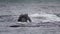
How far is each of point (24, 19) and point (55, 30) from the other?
573mm

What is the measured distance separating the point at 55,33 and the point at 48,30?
10cm

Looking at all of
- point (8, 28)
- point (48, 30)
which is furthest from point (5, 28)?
point (48, 30)

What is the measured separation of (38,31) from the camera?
6.01 feet

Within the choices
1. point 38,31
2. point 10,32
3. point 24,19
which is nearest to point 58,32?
point 38,31

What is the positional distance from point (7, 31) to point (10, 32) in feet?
0.12

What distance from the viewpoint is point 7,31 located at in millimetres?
1805

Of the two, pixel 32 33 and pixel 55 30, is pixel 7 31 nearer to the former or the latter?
pixel 32 33

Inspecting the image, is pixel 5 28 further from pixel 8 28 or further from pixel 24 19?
pixel 24 19

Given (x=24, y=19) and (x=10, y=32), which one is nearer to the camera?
(x=10, y=32)

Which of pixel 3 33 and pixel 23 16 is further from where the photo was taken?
pixel 23 16

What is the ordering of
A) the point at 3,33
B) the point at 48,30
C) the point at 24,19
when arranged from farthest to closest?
the point at 24,19 < the point at 48,30 < the point at 3,33

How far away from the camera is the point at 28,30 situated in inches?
73.3

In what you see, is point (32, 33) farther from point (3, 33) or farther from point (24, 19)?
point (24, 19)

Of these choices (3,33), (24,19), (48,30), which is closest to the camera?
(3,33)
